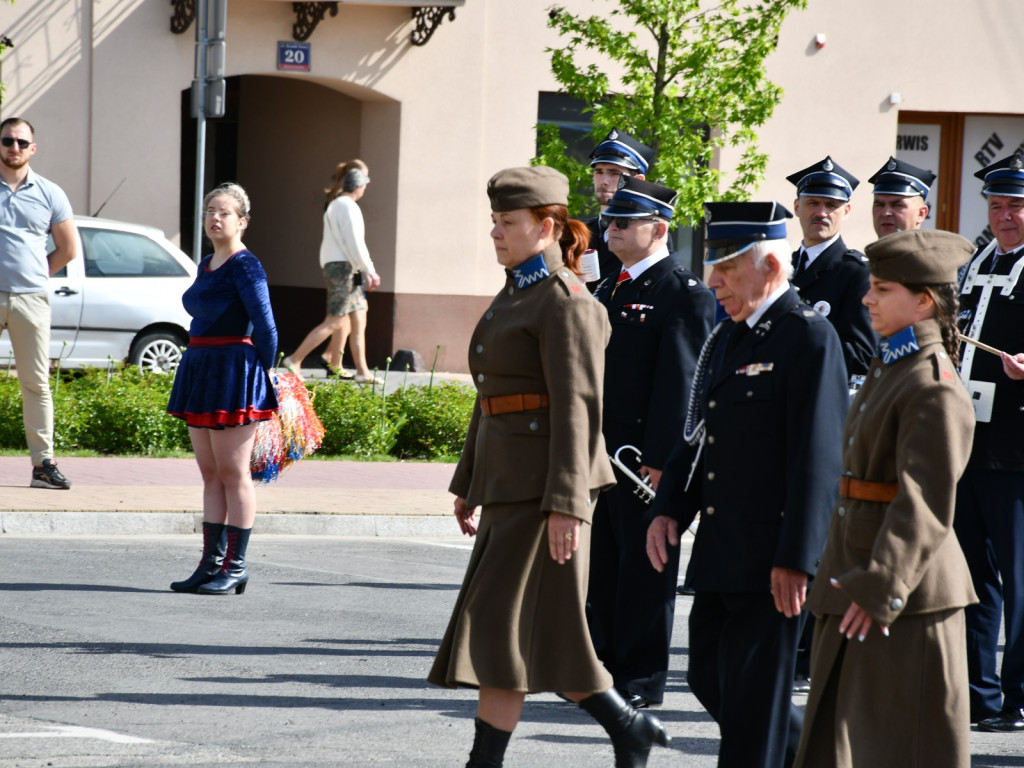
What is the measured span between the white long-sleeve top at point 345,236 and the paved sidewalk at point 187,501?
477 cm

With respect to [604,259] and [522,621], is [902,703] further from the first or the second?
[604,259]

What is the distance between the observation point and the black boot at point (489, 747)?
183 inches

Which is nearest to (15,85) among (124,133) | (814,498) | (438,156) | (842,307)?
(124,133)

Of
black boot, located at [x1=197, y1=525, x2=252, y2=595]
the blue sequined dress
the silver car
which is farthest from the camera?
the silver car

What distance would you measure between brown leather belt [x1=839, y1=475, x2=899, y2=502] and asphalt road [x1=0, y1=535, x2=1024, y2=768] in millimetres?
1558

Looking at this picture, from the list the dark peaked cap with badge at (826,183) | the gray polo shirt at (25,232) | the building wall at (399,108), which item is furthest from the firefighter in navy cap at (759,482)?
the building wall at (399,108)

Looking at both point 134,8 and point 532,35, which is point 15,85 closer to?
point 134,8

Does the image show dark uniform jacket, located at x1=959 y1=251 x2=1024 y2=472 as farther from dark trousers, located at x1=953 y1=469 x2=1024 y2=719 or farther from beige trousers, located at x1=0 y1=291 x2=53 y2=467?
beige trousers, located at x1=0 y1=291 x2=53 y2=467

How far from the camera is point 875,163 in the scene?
2108 cm

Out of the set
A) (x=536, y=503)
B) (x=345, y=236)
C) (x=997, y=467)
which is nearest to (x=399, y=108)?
(x=345, y=236)

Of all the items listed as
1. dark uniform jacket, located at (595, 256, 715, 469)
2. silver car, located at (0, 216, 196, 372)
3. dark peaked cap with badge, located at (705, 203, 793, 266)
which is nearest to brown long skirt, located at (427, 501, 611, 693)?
dark peaked cap with badge, located at (705, 203, 793, 266)

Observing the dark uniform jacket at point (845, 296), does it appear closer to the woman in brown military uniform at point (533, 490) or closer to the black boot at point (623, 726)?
the woman in brown military uniform at point (533, 490)

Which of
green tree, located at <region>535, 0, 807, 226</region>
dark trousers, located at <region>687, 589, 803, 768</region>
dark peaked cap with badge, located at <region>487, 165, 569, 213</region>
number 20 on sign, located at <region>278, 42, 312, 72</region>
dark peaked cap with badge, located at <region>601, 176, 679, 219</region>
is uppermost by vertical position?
number 20 on sign, located at <region>278, 42, 312, 72</region>

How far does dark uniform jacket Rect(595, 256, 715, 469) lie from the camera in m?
6.03
